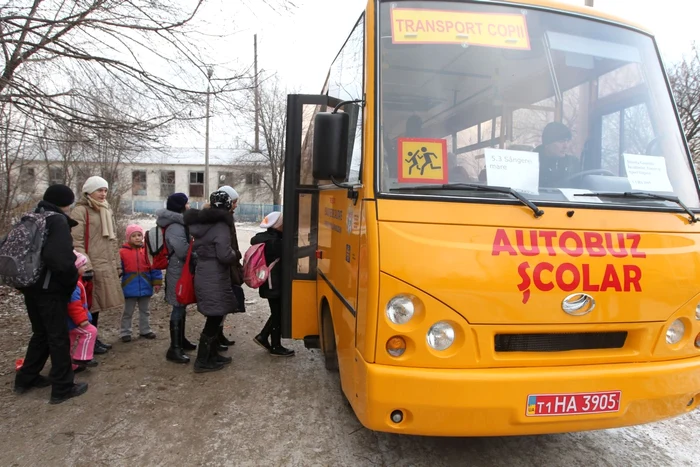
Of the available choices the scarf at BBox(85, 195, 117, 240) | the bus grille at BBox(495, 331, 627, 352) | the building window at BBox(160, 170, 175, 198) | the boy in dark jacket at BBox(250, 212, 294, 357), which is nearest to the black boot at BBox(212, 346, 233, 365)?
the boy in dark jacket at BBox(250, 212, 294, 357)

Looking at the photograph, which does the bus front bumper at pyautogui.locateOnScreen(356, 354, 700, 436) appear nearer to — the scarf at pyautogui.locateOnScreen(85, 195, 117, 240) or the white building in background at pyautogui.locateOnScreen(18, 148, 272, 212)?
the scarf at pyautogui.locateOnScreen(85, 195, 117, 240)

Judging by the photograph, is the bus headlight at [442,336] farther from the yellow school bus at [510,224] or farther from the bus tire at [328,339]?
the bus tire at [328,339]

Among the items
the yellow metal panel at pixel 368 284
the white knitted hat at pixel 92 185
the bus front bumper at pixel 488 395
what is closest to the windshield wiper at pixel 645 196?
the bus front bumper at pixel 488 395

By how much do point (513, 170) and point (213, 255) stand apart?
284 centimetres

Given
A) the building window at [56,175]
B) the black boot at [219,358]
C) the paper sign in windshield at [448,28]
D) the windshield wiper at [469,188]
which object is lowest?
the black boot at [219,358]

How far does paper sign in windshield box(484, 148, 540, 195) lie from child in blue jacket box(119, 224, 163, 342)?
4137mm

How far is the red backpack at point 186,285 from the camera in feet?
14.6

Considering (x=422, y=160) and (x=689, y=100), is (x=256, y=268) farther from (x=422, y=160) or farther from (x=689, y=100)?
(x=689, y=100)

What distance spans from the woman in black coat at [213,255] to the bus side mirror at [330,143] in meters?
1.83

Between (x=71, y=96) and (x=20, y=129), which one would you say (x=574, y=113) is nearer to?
(x=71, y=96)

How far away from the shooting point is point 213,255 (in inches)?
169

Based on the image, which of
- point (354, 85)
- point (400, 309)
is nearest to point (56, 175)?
point (354, 85)

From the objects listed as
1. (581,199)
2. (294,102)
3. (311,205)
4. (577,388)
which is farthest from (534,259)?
(294,102)

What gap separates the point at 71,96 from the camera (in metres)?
6.17
